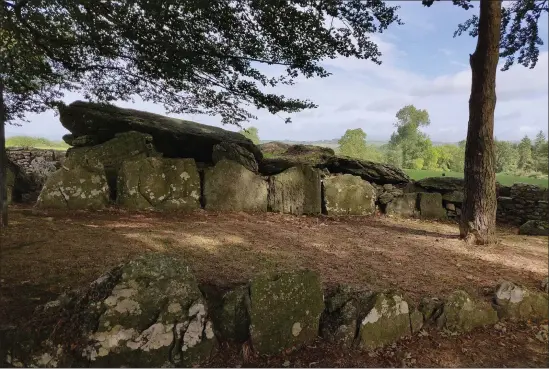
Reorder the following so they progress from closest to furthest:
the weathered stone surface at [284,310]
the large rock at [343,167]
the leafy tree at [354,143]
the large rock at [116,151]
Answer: the weathered stone surface at [284,310]
the large rock at [116,151]
the large rock at [343,167]
the leafy tree at [354,143]

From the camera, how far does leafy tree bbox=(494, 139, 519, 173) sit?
45.8 feet

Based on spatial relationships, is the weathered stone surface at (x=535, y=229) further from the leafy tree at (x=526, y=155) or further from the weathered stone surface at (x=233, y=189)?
the leafy tree at (x=526, y=155)

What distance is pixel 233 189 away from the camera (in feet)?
26.6

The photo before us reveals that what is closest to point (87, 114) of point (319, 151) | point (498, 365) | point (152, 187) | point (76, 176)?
point (76, 176)

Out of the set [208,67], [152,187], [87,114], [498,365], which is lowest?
[498,365]

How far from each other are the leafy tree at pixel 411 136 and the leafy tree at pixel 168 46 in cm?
707

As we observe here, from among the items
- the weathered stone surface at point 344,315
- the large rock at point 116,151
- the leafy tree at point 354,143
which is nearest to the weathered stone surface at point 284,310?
the weathered stone surface at point 344,315

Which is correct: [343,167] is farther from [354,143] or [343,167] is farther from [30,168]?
[30,168]

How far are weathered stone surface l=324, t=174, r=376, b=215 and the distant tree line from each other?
2384 millimetres

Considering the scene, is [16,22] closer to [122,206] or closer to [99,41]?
[99,41]

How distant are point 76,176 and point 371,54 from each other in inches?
230

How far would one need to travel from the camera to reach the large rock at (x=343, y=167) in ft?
31.6

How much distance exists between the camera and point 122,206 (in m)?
7.24

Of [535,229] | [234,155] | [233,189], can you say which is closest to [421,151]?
[535,229]
